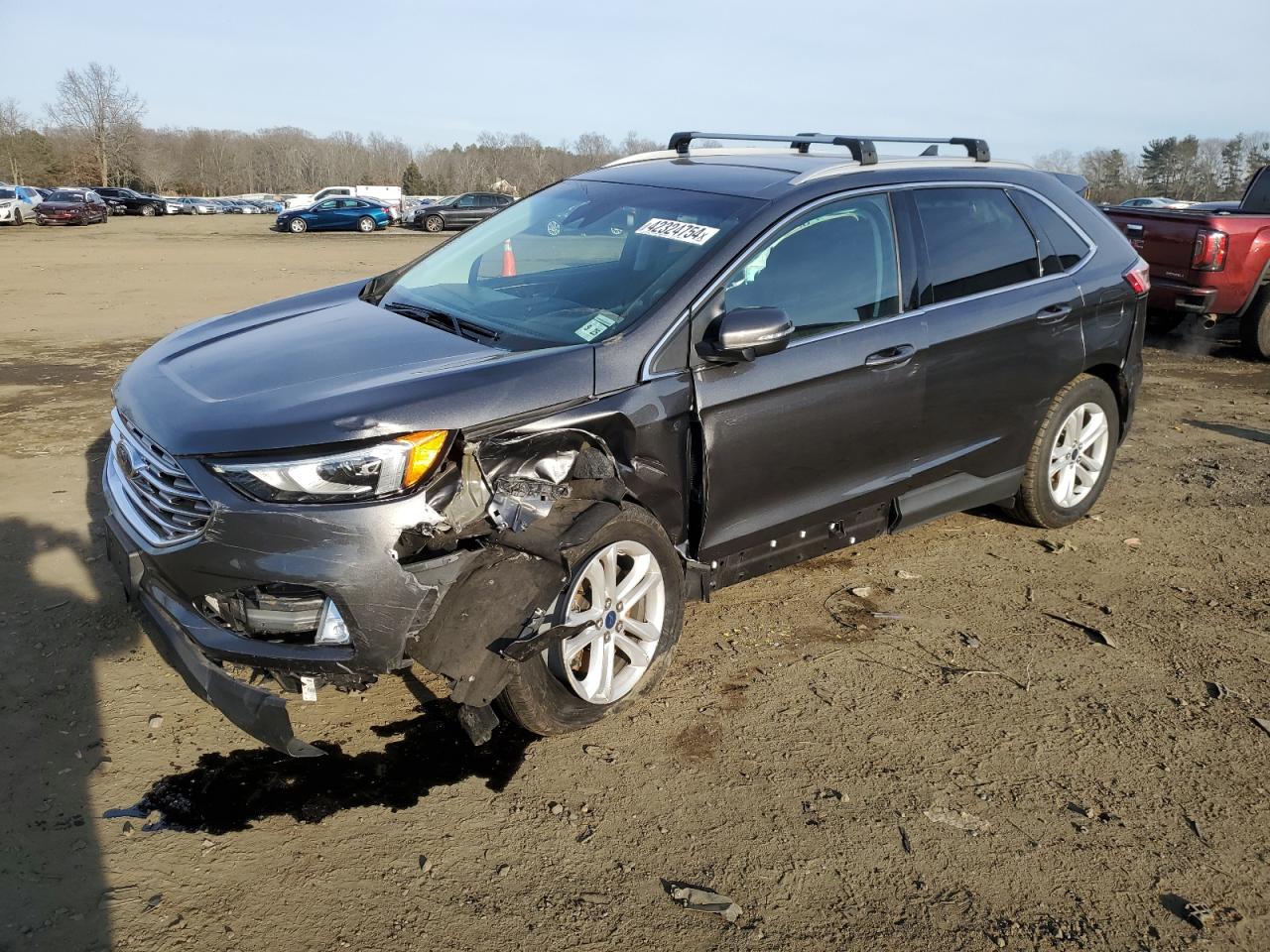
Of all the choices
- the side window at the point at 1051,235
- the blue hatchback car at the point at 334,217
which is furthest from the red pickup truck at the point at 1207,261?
the blue hatchback car at the point at 334,217

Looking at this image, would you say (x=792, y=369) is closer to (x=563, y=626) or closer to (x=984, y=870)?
(x=563, y=626)

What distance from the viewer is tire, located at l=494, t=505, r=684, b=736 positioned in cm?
340

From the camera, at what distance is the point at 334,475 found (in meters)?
3.09

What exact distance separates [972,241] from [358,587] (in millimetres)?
Result: 3329

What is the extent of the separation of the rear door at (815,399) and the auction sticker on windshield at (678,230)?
0.70 ft

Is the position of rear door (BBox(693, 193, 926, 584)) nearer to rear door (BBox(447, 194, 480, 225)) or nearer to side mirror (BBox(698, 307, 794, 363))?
side mirror (BBox(698, 307, 794, 363))

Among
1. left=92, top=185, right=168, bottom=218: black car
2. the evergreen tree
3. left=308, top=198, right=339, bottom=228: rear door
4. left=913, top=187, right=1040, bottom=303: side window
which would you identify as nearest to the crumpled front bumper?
left=913, top=187, right=1040, bottom=303: side window

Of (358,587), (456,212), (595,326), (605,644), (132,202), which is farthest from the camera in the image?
(132,202)

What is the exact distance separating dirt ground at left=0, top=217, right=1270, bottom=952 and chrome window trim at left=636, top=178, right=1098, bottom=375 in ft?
4.21

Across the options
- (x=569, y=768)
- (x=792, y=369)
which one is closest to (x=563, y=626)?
(x=569, y=768)

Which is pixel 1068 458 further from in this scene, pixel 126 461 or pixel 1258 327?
pixel 1258 327

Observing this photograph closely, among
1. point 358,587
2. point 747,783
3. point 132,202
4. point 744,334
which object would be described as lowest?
point 747,783

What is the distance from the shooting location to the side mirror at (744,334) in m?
3.66

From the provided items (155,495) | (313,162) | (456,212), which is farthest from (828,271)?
(313,162)
